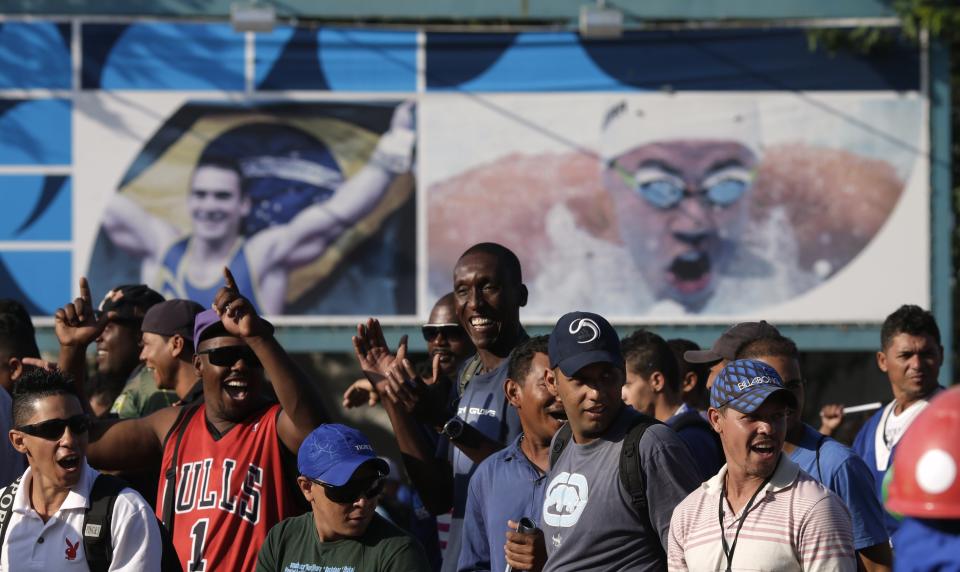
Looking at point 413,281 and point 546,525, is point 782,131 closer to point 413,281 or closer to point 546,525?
point 413,281

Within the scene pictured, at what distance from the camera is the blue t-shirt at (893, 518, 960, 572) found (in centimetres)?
272

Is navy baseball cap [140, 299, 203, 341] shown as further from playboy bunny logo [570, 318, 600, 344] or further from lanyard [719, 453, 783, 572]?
lanyard [719, 453, 783, 572]

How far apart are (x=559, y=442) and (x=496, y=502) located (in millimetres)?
412

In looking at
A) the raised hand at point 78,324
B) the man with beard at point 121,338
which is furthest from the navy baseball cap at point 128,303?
the raised hand at point 78,324

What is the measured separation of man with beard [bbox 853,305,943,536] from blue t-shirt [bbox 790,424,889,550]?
5.42 ft

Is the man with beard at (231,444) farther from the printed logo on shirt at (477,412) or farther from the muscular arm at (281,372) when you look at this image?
the printed logo on shirt at (477,412)

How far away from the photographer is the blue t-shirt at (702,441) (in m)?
5.15

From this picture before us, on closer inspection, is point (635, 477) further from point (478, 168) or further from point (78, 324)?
point (478, 168)

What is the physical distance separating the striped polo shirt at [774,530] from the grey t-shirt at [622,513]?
11 cm

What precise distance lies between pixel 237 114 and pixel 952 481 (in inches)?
426

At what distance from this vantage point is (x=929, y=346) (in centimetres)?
689

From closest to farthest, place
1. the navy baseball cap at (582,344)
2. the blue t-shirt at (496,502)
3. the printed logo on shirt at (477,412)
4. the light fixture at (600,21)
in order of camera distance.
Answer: the navy baseball cap at (582,344)
the blue t-shirt at (496,502)
the printed logo on shirt at (477,412)
the light fixture at (600,21)

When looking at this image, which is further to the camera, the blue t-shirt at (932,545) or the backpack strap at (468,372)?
the backpack strap at (468,372)

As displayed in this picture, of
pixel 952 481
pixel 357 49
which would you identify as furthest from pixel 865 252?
pixel 952 481
